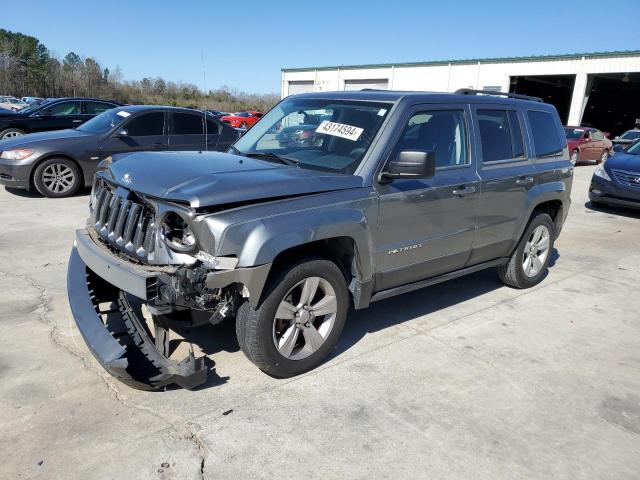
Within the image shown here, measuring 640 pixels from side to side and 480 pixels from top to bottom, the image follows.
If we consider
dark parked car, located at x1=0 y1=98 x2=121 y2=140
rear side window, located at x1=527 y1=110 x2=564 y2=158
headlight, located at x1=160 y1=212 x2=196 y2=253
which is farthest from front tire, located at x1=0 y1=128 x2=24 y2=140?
rear side window, located at x1=527 y1=110 x2=564 y2=158

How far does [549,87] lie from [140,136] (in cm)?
4075

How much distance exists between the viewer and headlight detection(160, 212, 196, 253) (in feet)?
10.2

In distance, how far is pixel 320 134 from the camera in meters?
4.18

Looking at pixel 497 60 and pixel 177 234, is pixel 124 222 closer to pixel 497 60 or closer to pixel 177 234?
pixel 177 234

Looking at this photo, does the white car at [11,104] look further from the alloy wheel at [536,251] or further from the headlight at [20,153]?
the alloy wheel at [536,251]

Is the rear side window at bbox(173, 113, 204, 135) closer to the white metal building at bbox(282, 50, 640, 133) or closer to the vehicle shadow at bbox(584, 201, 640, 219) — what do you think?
the vehicle shadow at bbox(584, 201, 640, 219)

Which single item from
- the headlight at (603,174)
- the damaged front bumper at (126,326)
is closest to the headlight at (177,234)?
the damaged front bumper at (126,326)

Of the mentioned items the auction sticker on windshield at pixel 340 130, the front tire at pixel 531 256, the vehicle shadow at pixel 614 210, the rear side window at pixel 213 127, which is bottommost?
the vehicle shadow at pixel 614 210

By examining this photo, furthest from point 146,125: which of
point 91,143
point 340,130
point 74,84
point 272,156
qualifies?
point 74,84

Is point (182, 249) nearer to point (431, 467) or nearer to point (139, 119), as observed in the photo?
point (431, 467)

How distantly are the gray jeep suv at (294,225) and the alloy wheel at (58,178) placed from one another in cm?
563

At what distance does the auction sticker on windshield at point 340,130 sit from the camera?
399 centimetres

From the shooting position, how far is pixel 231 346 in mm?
4051

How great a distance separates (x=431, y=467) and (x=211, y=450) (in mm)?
1189
